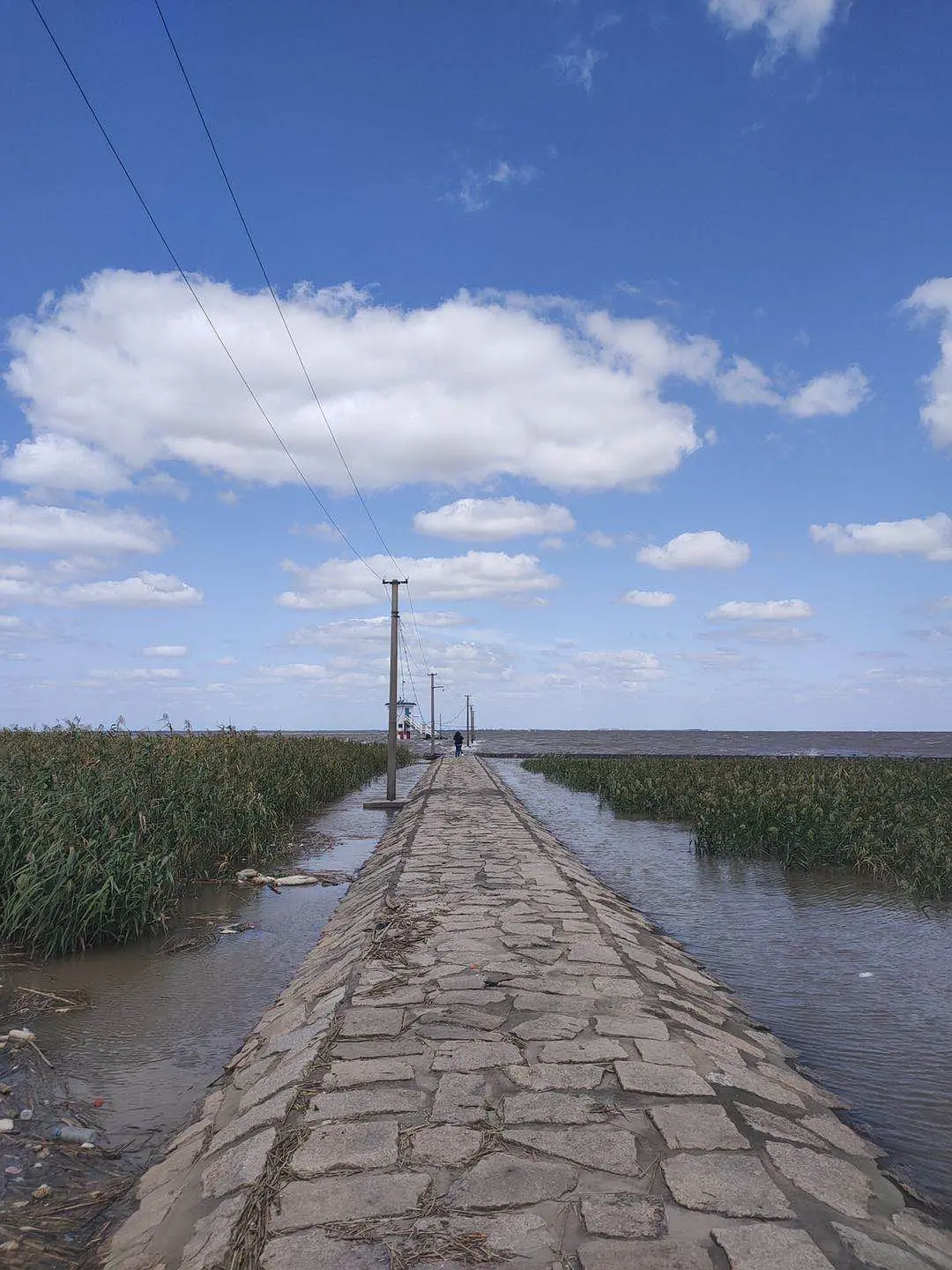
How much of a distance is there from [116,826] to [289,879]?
8.61 ft

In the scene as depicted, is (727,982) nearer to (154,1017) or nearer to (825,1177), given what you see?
(825,1177)

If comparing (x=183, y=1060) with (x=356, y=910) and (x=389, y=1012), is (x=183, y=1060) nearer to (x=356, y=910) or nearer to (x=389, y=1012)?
(x=389, y=1012)

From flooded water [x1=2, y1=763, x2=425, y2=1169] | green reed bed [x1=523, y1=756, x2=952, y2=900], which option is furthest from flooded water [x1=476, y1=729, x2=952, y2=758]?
flooded water [x1=2, y1=763, x2=425, y2=1169]

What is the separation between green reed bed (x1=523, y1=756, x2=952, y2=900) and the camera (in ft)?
33.4

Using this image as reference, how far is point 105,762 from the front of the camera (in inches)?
379

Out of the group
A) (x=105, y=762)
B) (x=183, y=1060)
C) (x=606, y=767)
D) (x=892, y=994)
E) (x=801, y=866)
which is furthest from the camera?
(x=606, y=767)

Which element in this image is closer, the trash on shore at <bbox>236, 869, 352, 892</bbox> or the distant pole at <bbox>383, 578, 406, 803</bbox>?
the trash on shore at <bbox>236, 869, 352, 892</bbox>

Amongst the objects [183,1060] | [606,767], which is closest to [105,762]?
[183,1060]

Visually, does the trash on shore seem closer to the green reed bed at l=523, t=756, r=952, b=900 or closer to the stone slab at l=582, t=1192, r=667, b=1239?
the green reed bed at l=523, t=756, r=952, b=900

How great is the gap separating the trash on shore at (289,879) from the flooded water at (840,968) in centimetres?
326

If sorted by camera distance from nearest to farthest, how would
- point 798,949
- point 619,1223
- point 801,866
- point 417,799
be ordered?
point 619,1223 < point 798,949 < point 801,866 < point 417,799

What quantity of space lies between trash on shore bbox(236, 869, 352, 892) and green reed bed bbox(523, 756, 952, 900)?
546 cm

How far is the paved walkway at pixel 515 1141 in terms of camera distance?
7.56 feet

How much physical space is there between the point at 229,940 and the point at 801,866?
7.39m
